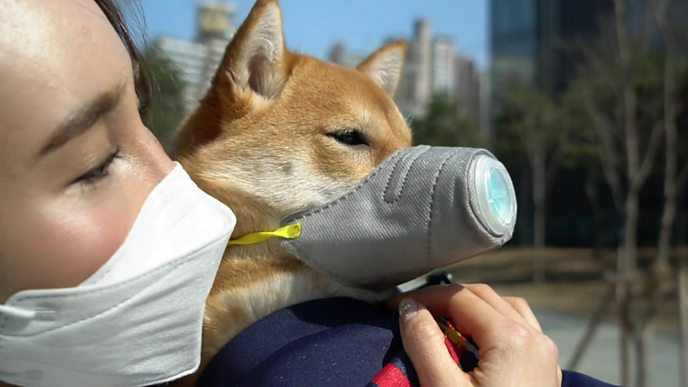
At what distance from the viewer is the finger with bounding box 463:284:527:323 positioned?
Result: 1.22 metres

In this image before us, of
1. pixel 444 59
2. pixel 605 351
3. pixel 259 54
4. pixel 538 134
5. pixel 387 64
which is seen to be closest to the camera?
pixel 259 54

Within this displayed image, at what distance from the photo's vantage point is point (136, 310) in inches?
43.1

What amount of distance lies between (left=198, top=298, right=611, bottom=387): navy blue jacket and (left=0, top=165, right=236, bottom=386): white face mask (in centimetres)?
9

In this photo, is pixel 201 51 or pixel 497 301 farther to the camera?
pixel 201 51

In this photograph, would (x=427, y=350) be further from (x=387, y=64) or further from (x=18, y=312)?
(x=387, y=64)

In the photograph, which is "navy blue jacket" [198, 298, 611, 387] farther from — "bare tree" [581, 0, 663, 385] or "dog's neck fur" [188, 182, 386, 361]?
"bare tree" [581, 0, 663, 385]

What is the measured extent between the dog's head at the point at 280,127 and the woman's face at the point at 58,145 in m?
0.41

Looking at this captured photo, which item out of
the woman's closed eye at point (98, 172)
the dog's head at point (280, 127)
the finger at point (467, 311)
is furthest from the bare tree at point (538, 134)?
the woman's closed eye at point (98, 172)

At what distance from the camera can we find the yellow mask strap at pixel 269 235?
1323mm

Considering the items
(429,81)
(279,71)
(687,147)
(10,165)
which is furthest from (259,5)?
(429,81)

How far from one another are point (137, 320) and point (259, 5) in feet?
2.68

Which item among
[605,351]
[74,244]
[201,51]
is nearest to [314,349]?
[74,244]

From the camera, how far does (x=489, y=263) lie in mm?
19453

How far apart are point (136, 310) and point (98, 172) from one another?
0.72 ft
